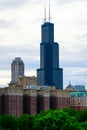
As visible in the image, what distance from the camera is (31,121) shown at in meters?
127

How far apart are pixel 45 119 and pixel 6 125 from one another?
3339 centimetres

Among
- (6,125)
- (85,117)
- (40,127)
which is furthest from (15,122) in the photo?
(40,127)

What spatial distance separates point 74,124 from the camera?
97812mm

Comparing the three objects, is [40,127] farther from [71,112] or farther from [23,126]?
[71,112]

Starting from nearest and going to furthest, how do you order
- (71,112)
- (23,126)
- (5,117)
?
1. (23,126)
2. (5,117)
3. (71,112)

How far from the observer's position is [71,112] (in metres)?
155

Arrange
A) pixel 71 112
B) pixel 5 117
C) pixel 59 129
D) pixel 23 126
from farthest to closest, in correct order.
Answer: pixel 71 112
pixel 5 117
pixel 23 126
pixel 59 129

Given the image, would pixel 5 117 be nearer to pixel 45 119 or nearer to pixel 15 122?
pixel 15 122

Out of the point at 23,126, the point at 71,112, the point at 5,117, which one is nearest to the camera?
the point at 23,126

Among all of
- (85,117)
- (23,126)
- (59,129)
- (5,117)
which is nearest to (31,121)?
(23,126)

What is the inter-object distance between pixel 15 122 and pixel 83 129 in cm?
3625

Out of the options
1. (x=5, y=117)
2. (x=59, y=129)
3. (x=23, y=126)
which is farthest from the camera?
(x=5, y=117)

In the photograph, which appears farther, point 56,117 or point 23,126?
point 23,126

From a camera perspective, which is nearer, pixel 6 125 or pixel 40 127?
pixel 40 127
